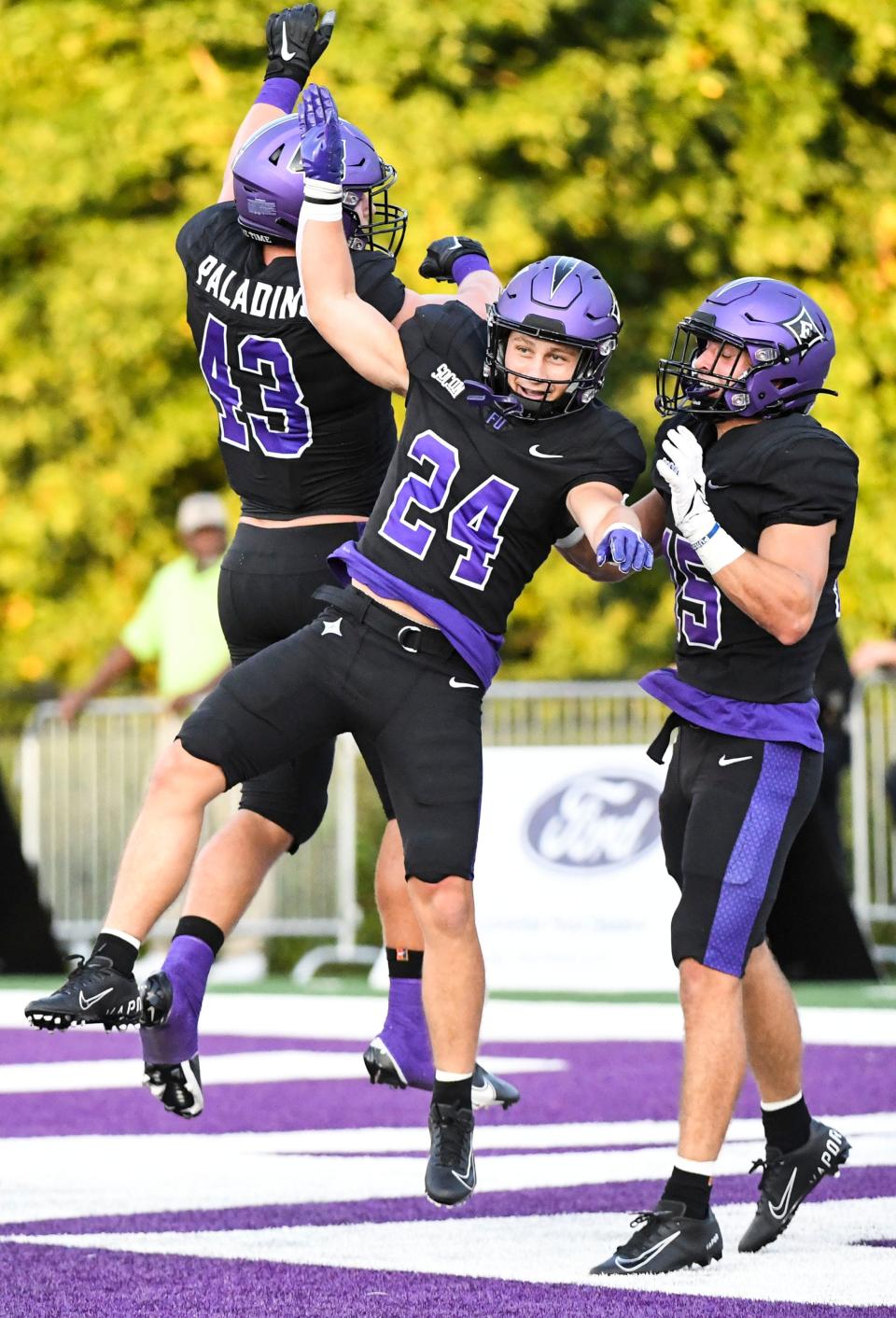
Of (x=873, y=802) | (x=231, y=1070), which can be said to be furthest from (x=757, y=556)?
(x=873, y=802)

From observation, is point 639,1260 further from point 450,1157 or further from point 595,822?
point 595,822

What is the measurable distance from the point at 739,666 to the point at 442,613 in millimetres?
665

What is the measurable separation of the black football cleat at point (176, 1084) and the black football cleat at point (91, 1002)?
12.0 inches

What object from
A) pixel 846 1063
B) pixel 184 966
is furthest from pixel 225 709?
pixel 846 1063

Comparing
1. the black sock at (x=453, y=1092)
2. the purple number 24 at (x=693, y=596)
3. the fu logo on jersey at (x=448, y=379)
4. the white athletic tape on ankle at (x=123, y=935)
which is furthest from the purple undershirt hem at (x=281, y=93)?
the black sock at (x=453, y=1092)

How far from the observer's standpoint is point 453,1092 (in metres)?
6.02

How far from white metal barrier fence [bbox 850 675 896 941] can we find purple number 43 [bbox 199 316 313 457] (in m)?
7.37

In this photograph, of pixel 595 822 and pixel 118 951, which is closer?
pixel 118 951

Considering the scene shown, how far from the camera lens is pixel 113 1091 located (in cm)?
888

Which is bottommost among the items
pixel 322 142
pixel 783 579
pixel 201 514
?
pixel 201 514

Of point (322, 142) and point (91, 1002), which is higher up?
point (322, 142)

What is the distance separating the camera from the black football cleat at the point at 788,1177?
576 centimetres

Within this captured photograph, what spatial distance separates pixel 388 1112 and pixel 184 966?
85.0 inches

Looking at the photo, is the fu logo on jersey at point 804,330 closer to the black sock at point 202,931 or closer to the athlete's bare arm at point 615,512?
the athlete's bare arm at point 615,512
